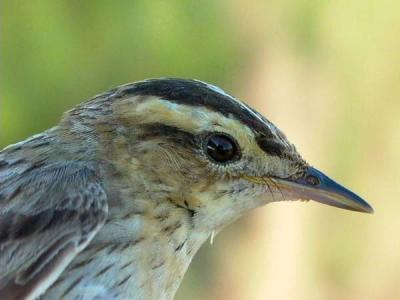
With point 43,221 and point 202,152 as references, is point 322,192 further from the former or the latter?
point 43,221

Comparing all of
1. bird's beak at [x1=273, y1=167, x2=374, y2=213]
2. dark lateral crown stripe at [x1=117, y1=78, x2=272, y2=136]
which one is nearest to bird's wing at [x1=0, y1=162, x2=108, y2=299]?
dark lateral crown stripe at [x1=117, y1=78, x2=272, y2=136]

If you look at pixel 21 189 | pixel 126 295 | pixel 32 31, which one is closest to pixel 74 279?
pixel 126 295

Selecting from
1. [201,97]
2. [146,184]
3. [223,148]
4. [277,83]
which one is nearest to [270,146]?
[223,148]

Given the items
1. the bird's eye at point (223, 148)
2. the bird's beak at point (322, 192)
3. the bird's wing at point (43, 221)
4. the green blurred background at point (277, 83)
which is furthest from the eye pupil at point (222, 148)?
the green blurred background at point (277, 83)

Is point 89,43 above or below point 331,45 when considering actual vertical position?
below

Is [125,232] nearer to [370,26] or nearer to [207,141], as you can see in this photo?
[207,141]

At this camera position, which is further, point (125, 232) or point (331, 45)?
point (331, 45)

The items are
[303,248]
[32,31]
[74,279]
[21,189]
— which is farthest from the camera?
[303,248]
